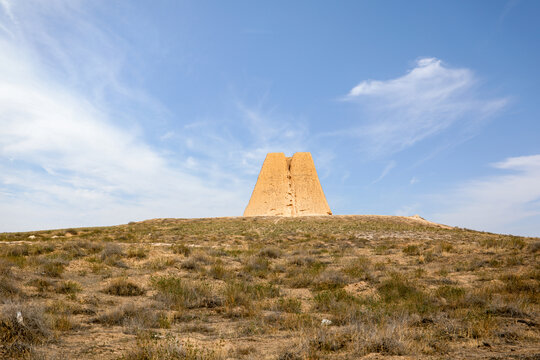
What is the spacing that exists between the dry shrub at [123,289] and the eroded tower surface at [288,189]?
39171 millimetres

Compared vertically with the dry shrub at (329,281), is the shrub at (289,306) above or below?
below

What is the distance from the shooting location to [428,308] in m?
7.07

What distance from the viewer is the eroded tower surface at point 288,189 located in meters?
49.2

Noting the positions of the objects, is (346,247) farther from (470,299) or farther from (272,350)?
(272,350)

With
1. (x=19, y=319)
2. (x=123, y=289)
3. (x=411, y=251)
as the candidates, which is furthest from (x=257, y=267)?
(x=19, y=319)

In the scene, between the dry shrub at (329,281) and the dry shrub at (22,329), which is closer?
the dry shrub at (22,329)

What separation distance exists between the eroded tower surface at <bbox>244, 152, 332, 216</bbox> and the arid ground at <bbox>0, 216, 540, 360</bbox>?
1342 inches

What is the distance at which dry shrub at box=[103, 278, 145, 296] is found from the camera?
8955 mm

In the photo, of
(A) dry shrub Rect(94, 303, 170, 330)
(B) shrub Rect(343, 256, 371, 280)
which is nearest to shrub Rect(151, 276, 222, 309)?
(A) dry shrub Rect(94, 303, 170, 330)

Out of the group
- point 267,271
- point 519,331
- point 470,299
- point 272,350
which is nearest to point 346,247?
point 267,271

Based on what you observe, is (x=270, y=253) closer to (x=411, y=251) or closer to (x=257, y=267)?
(x=257, y=267)

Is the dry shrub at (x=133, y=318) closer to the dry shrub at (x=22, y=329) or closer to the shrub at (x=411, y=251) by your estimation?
the dry shrub at (x=22, y=329)

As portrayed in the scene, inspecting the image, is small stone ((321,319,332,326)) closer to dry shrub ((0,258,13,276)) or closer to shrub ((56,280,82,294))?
shrub ((56,280,82,294))

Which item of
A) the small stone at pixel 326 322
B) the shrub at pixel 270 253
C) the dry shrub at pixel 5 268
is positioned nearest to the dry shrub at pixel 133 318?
the small stone at pixel 326 322
